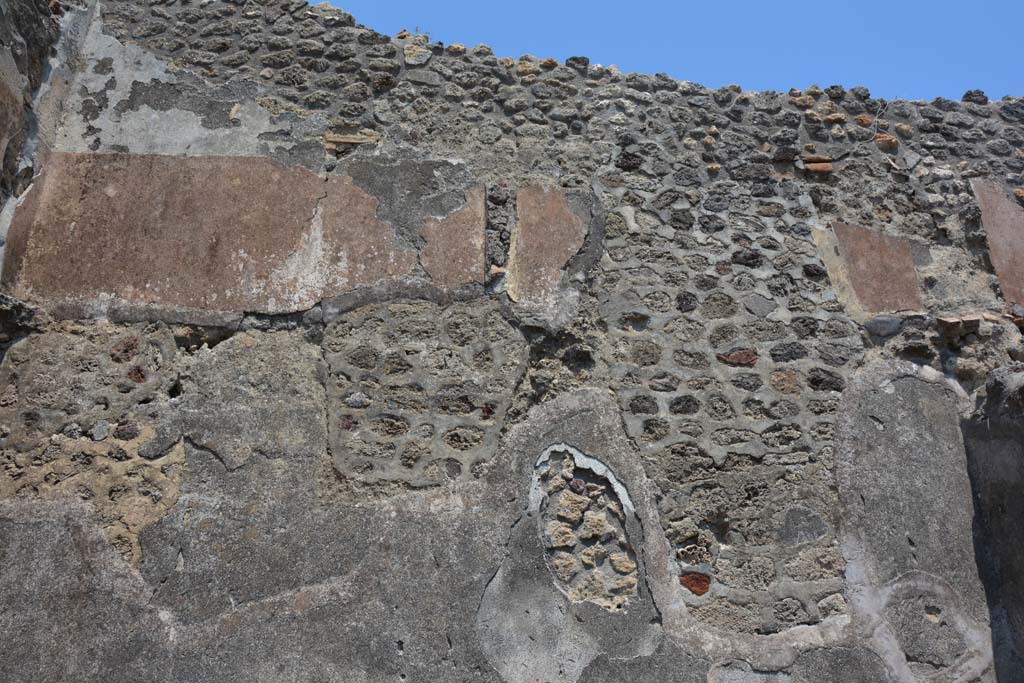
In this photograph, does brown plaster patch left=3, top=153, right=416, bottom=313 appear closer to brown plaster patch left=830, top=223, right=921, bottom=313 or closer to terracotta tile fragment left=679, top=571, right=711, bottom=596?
terracotta tile fragment left=679, top=571, right=711, bottom=596

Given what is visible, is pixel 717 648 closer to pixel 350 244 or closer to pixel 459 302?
pixel 459 302

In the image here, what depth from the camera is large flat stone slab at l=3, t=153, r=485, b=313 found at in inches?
137

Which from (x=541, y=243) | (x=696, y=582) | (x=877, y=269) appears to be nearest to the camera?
(x=696, y=582)

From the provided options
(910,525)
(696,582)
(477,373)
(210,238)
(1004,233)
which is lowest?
(696,582)

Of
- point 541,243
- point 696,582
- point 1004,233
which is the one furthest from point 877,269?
point 696,582

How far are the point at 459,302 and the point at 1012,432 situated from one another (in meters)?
2.31

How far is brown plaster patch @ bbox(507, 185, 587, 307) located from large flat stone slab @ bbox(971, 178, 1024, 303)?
2.04m

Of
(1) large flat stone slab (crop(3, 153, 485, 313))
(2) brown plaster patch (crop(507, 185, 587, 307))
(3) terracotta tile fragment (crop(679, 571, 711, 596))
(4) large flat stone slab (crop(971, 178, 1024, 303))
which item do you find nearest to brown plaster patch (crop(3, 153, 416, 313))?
(1) large flat stone slab (crop(3, 153, 485, 313))

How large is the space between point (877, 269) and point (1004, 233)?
2.68 feet

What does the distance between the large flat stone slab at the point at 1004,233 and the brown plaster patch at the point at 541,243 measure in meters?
2.04

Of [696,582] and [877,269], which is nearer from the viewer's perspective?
[696,582]

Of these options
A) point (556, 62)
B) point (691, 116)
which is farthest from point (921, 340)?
point (556, 62)

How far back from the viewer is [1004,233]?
435 centimetres

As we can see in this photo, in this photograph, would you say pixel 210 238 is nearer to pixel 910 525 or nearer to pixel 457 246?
pixel 457 246
